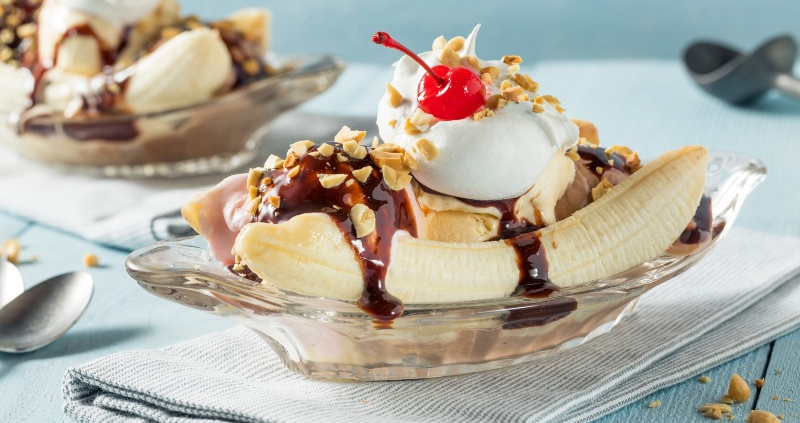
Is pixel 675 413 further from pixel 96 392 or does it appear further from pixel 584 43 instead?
pixel 584 43

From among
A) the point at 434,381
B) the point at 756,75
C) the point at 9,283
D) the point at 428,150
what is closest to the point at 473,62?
the point at 428,150

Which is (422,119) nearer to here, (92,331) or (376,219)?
(376,219)

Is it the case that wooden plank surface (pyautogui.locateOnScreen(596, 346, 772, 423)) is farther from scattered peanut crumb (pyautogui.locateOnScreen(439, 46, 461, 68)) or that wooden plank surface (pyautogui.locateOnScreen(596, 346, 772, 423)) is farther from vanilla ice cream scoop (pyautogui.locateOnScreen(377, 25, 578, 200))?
scattered peanut crumb (pyautogui.locateOnScreen(439, 46, 461, 68))

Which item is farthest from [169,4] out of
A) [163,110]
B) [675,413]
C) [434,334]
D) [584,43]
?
[584,43]

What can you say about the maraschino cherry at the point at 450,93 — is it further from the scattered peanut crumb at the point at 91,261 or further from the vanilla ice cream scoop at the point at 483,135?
the scattered peanut crumb at the point at 91,261

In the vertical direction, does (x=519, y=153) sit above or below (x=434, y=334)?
above

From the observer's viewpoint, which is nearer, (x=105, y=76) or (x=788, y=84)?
(x=105, y=76)

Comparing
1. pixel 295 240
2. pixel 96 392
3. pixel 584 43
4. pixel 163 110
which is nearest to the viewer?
pixel 295 240
